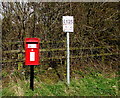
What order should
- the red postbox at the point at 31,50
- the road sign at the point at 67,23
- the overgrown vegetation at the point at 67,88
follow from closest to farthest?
the overgrown vegetation at the point at 67,88 < the red postbox at the point at 31,50 < the road sign at the point at 67,23

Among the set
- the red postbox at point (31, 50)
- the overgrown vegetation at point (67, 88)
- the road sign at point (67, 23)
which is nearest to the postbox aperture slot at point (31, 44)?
the red postbox at point (31, 50)

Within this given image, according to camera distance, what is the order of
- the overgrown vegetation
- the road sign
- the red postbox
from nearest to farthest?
the overgrown vegetation, the red postbox, the road sign

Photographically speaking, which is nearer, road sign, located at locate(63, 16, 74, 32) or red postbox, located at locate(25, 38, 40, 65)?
red postbox, located at locate(25, 38, 40, 65)

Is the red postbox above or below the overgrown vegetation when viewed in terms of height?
above

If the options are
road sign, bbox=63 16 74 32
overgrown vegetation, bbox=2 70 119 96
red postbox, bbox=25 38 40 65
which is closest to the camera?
overgrown vegetation, bbox=2 70 119 96

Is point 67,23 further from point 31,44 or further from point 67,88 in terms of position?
point 67,88

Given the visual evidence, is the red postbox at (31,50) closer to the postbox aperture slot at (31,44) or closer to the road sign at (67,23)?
the postbox aperture slot at (31,44)

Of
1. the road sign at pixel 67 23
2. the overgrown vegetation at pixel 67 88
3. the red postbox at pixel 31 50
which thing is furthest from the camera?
the road sign at pixel 67 23

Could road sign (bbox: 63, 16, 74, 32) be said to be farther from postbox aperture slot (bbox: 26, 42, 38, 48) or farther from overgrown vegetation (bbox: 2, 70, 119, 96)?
overgrown vegetation (bbox: 2, 70, 119, 96)

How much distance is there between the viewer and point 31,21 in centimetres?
540

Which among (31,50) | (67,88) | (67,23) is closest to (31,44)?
(31,50)

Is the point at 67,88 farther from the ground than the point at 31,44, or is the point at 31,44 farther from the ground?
the point at 31,44

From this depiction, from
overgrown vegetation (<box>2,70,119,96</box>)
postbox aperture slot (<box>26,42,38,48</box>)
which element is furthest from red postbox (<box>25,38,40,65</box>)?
overgrown vegetation (<box>2,70,119,96</box>)

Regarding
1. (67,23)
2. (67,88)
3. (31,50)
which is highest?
(67,23)
